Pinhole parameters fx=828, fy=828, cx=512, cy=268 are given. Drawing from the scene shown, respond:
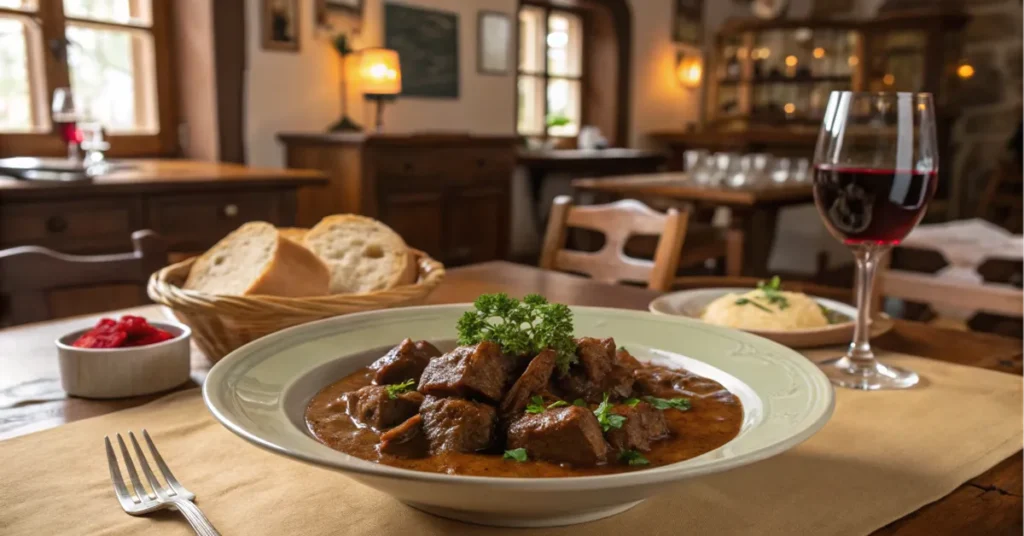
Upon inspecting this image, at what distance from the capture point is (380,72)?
455 centimetres

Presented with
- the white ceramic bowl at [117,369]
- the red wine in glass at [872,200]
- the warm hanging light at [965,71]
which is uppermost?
the warm hanging light at [965,71]

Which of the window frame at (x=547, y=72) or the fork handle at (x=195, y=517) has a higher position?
the window frame at (x=547, y=72)

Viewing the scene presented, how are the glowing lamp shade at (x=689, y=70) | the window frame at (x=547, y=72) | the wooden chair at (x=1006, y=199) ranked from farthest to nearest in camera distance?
1. the glowing lamp shade at (x=689, y=70)
2. the window frame at (x=547, y=72)
3. the wooden chair at (x=1006, y=199)

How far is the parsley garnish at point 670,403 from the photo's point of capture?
76 centimetres

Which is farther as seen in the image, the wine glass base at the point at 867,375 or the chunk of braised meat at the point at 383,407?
the wine glass base at the point at 867,375

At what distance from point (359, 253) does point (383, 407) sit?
619mm

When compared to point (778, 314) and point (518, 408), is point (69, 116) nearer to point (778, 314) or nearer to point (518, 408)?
point (778, 314)

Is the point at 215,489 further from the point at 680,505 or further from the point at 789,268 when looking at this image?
the point at 789,268

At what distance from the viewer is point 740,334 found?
0.88 m

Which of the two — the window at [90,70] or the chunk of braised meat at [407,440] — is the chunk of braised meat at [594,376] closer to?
the chunk of braised meat at [407,440]

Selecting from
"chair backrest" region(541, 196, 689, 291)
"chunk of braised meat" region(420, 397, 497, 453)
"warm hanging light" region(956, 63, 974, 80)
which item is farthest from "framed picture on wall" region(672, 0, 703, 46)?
"chunk of braised meat" region(420, 397, 497, 453)

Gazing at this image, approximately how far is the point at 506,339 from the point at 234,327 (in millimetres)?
413

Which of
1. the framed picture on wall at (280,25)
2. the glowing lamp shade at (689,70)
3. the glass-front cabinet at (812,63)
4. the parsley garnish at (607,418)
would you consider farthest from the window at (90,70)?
the glass-front cabinet at (812,63)

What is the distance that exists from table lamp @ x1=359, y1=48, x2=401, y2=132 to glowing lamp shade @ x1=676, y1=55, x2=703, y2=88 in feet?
11.3
